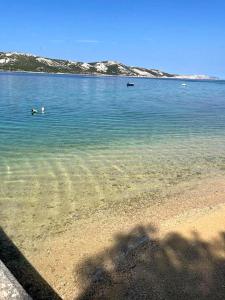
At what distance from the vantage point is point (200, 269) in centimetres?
916

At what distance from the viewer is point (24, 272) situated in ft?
29.6

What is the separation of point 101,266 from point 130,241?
5.10 feet

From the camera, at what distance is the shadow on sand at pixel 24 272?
8.27 meters

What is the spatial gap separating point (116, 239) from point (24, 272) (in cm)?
275

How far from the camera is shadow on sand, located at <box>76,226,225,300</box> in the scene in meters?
8.30

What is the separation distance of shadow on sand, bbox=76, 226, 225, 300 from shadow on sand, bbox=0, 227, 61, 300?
31.5 inches

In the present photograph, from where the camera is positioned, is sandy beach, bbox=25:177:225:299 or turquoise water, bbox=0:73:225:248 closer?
sandy beach, bbox=25:177:225:299

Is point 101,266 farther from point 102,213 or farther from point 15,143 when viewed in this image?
point 15,143

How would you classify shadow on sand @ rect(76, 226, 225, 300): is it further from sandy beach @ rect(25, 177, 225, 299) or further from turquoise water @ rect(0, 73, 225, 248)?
turquoise water @ rect(0, 73, 225, 248)

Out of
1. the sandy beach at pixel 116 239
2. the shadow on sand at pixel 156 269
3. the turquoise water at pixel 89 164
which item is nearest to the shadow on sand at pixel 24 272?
the sandy beach at pixel 116 239

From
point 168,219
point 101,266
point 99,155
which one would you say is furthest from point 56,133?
point 101,266

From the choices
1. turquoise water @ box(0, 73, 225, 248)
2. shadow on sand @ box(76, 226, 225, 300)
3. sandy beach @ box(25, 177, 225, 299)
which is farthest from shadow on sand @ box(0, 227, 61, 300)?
shadow on sand @ box(76, 226, 225, 300)

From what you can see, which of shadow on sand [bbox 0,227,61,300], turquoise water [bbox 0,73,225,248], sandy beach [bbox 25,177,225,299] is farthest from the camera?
turquoise water [bbox 0,73,225,248]

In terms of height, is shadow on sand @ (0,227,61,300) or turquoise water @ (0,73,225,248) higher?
turquoise water @ (0,73,225,248)
